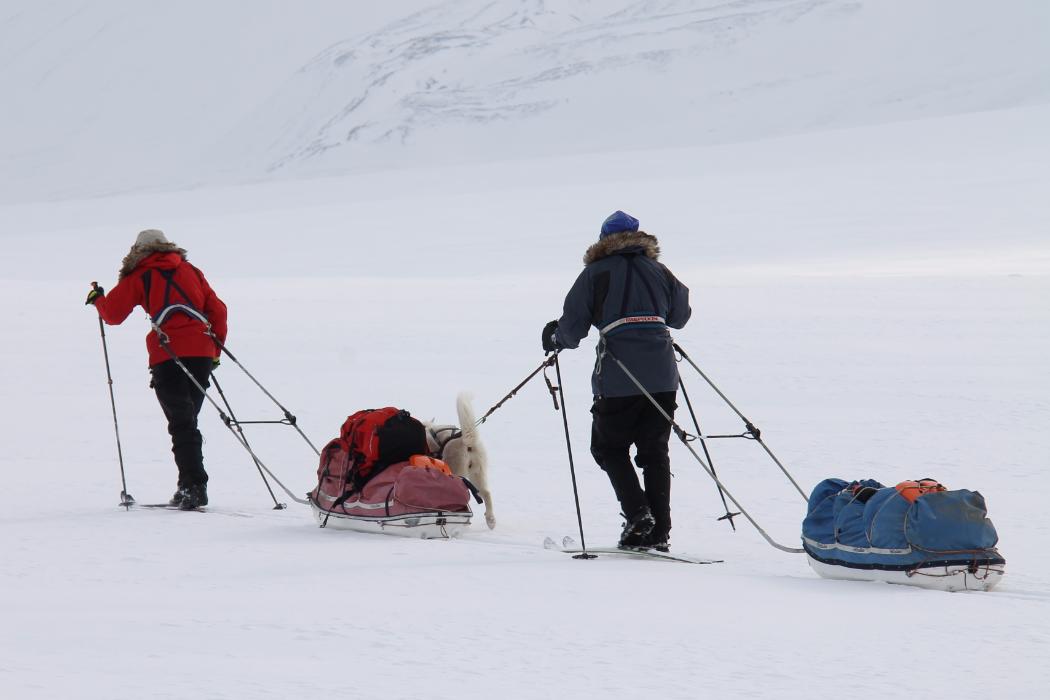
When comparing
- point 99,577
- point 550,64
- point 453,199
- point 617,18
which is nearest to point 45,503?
point 99,577

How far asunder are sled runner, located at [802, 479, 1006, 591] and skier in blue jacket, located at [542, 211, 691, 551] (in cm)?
82

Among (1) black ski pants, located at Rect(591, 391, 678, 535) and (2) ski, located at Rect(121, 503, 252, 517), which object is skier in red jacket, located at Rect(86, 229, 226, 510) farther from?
(1) black ski pants, located at Rect(591, 391, 678, 535)

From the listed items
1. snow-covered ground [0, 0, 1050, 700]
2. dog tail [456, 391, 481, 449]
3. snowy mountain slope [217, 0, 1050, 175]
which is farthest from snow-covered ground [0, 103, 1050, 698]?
snowy mountain slope [217, 0, 1050, 175]

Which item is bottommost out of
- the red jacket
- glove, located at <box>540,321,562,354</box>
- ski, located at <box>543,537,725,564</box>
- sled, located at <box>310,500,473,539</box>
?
ski, located at <box>543,537,725,564</box>

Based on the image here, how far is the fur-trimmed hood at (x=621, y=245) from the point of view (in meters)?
5.16

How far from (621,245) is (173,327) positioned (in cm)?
245

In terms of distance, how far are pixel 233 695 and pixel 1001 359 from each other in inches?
320

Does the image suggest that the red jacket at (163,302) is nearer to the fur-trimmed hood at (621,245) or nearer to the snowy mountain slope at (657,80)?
the fur-trimmed hood at (621,245)

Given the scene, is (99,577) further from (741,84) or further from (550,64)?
(550,64)

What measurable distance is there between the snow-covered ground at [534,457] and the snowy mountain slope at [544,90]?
4267 cm

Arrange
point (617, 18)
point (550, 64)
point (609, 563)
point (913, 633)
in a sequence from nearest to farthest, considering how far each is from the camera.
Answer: point (913, 633) → point (609, 563) → point (550, 64) → point (617, 18)

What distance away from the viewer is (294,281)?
17797 mm

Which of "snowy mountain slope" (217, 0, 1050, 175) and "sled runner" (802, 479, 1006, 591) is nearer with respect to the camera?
"sled runner" (802, 479, 1006, 591)

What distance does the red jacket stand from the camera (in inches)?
250
